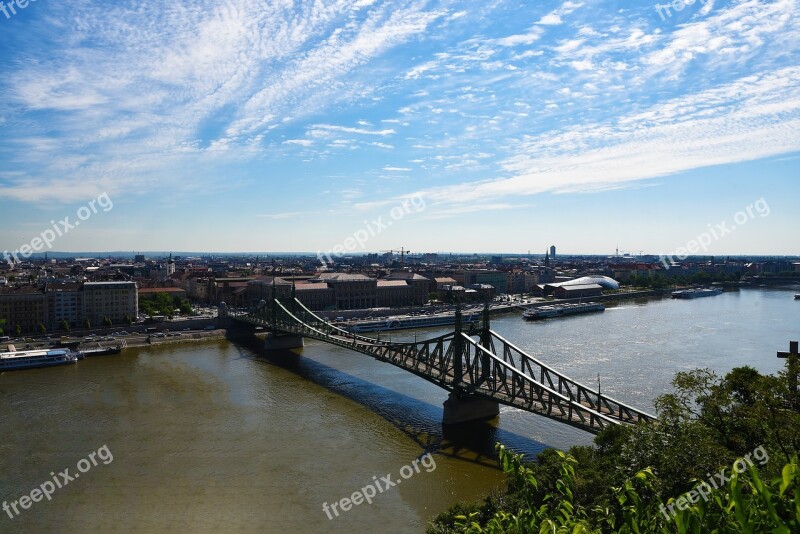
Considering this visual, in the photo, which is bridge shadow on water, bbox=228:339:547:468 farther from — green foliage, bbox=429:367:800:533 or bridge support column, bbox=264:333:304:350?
bridge support column, bbox=264:333:304:350

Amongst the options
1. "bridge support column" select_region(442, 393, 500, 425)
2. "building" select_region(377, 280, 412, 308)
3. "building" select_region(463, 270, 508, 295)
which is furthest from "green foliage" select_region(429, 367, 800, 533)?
"building" select_region(463, 270, 508, 295)

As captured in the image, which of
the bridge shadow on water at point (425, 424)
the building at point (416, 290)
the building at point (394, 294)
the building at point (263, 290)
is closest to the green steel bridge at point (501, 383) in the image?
the bridge shadow on water at point (425, 424)

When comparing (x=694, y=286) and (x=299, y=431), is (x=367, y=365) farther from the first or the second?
(x=694, y=286)

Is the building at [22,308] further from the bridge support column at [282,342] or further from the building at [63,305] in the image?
the bridge support column at [282,342]

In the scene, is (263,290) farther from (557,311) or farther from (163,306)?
(557,311)

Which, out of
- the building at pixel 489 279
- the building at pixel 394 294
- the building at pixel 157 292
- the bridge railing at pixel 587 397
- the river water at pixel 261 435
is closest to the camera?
the river water at pixel 261 435

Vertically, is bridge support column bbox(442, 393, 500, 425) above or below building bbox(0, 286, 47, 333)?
below

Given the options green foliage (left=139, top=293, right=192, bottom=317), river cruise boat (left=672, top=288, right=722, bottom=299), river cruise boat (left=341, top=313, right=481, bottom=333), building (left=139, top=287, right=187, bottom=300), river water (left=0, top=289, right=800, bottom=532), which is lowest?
river water (left=0, top=289, right=800, bottom=532)
